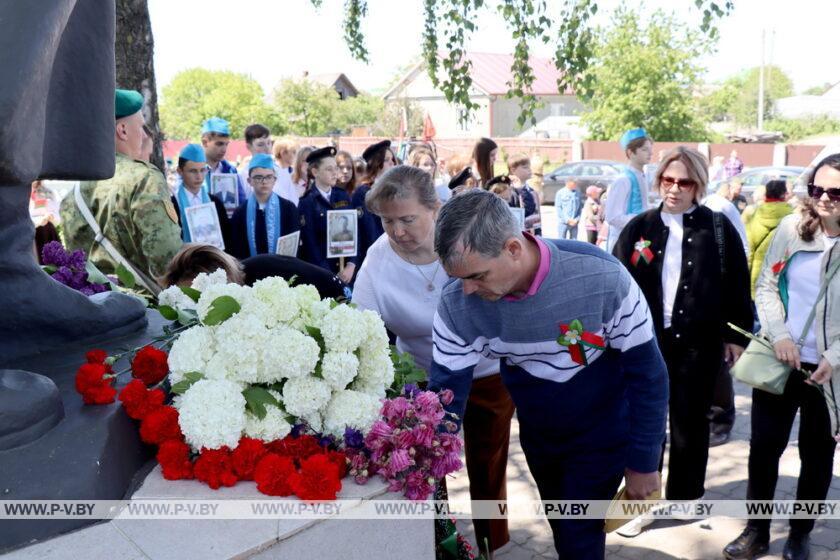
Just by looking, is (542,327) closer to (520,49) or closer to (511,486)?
(511,486)

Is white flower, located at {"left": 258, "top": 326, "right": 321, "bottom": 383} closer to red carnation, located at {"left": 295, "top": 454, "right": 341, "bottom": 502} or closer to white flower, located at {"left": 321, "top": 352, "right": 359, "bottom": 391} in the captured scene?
white flower, located at {"left": 321, "top": 352, "right": 359, "bottom": 391}

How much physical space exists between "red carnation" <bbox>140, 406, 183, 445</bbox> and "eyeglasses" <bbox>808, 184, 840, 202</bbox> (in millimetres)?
2750

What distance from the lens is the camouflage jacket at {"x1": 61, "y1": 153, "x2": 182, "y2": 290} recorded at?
356cm

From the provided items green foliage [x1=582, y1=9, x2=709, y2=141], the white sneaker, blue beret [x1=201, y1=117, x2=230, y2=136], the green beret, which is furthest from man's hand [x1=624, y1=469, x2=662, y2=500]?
green foliage [x1=582, y1=9, x2=709, y2=141]

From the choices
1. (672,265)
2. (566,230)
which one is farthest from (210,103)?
(672,265)

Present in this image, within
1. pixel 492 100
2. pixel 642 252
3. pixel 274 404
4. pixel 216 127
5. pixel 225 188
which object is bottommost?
pixel 274 404

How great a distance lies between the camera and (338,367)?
84.0 inches

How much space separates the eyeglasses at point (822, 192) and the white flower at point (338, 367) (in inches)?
90.6

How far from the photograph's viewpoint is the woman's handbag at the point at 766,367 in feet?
11.5

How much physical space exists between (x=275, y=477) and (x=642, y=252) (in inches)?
103

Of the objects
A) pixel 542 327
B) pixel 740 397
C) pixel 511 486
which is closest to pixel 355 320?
pixel 542 327

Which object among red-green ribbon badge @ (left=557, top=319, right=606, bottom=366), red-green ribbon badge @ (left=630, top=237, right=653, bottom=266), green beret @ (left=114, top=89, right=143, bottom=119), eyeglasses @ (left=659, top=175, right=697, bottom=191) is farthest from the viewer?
red-green ribbon badge @ (left=630, top=237, right=653, bottom=266)

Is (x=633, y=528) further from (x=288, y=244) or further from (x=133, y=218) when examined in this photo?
(x=133, y=218)

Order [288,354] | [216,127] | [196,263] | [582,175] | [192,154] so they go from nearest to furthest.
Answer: [288,354] < [196,263] < [192,154] < [216,127] < [582,175]
